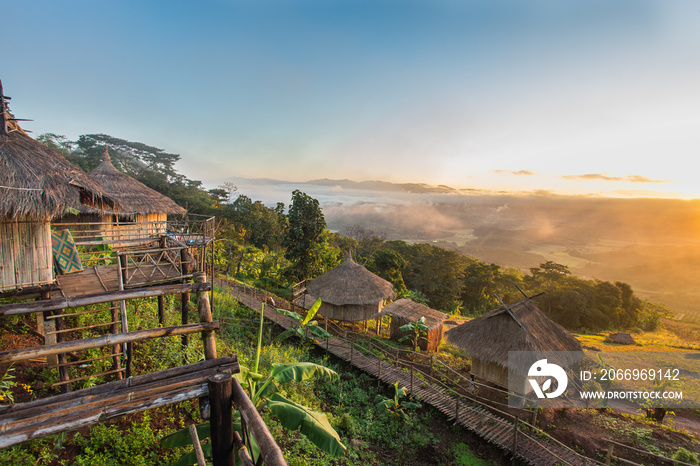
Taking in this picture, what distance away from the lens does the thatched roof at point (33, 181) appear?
16.2ft

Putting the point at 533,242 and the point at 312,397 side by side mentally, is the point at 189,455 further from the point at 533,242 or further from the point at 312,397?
the point at 533,242

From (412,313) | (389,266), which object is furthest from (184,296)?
(389,266)

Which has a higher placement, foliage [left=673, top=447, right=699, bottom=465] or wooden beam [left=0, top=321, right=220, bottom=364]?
wooden beam [left=0, top=321, right=220, bottom=364]

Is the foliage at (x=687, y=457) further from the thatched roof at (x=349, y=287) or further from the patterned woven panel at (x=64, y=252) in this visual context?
the patterned woven panel at (x=64, y=252)

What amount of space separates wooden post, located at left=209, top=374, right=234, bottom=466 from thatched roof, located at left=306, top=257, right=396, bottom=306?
39.1 ft

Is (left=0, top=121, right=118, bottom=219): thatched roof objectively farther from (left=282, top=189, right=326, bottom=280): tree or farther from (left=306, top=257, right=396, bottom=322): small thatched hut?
(left=282, top=189, right=326, bottom=280): tree

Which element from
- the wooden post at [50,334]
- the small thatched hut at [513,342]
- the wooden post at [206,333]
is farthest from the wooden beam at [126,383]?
the small thatched hut at [513,342]

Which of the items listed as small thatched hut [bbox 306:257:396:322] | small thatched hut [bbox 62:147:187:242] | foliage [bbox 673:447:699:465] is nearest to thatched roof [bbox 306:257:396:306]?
small thatched hut [bbox 306:257:396:322]

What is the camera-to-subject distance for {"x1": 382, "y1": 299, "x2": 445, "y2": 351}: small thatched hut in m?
14.7

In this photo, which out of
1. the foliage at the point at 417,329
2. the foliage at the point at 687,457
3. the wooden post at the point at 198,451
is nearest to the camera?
the wooden post at the point at 198,451

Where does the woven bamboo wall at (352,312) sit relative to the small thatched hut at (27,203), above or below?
below

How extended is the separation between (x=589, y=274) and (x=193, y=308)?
7382 cm

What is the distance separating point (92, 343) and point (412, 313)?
1395 cm

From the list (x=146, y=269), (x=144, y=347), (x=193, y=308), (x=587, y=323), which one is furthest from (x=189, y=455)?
A: (x=587, y=323)
